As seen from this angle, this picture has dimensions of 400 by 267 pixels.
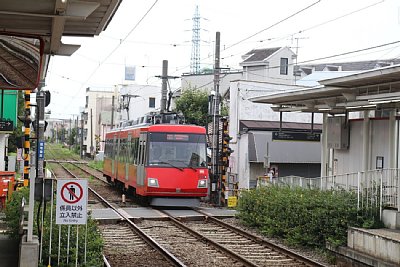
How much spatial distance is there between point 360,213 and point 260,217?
4515 mm

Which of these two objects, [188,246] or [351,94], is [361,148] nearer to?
[351,94]

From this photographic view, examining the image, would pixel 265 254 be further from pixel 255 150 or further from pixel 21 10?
pixel 255 150

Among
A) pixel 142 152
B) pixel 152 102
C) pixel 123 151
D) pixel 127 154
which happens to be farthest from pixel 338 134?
pixel 152 102

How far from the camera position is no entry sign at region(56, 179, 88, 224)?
9.60 metres

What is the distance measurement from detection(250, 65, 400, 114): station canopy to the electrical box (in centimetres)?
59

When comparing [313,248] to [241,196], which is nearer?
[313,248]

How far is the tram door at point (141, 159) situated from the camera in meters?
22.4

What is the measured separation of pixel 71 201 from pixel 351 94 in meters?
9.11

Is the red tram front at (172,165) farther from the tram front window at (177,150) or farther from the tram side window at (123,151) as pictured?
the tram side window at (123,151)

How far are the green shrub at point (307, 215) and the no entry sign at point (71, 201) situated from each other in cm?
592

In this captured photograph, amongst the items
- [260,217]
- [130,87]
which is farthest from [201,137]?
[130,87]

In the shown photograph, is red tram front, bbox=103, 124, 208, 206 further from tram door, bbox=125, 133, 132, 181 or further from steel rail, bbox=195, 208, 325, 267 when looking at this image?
Result: tram door, bbox=125, 133, 132, 181

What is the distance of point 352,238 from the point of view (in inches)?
507

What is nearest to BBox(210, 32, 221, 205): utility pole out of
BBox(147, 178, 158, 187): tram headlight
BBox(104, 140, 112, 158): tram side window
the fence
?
BBox(147, 178, 158, 187): tram headlight
